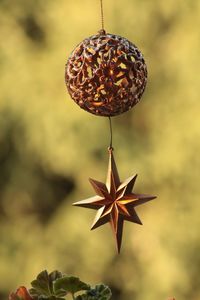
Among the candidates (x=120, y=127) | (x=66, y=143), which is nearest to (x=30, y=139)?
(x=66, y=143)

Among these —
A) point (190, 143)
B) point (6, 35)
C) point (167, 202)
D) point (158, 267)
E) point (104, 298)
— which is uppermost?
point (6, 35)

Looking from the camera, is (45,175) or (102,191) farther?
(45,175)

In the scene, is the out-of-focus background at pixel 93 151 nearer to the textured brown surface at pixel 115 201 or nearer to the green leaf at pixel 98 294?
the textured brown surface at pixel 115 201

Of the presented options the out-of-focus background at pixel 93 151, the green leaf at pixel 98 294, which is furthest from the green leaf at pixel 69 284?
the out-of-focus background at pixel 93 151

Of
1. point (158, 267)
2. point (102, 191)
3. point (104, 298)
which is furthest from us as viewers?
point (158, 267)

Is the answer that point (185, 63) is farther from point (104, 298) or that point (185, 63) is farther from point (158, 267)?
point (104, 298)

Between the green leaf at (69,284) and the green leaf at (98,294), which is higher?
the green leaf at (69,284)
